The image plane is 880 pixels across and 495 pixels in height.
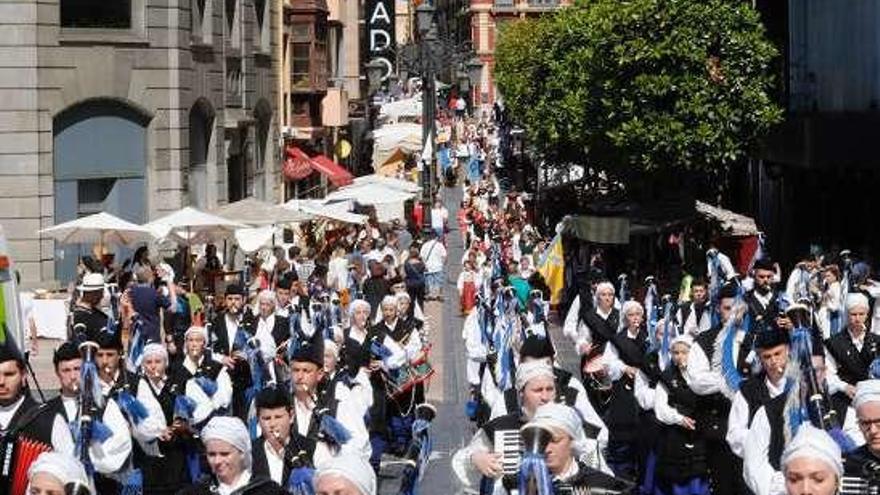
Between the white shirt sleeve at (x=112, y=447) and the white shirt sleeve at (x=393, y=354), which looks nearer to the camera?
the white shirt sleeve at (x=112, y=447)

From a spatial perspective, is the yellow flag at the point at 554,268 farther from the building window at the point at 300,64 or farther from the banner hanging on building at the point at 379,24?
the banner hanging on building at the point at 379,24

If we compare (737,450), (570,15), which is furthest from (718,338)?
(570,15)

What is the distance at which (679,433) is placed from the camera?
14555mm

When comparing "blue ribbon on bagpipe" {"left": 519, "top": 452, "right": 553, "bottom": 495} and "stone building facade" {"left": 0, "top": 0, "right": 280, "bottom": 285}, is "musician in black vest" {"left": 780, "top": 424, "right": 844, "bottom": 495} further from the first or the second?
"stone building facade" {"left": 0, "top": 0, "right": 280, "bottom": 285}

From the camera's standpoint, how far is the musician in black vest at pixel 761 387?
1121 centimetres

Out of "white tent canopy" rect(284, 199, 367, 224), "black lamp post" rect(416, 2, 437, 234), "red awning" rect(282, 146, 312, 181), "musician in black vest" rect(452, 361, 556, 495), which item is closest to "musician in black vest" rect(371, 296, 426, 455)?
"musician in black vest" rect(452, 361, 556, 495)

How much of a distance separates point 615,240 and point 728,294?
20.5 m

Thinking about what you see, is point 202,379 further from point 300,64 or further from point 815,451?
point 300,64

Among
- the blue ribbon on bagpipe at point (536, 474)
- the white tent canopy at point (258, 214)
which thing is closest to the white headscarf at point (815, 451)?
the blue ribbon on bagpipe at point (536, 474)

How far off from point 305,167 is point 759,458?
44.2 m

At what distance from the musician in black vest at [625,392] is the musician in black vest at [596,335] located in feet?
1.02

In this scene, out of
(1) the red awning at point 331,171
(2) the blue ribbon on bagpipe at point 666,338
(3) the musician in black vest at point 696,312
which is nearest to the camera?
(2) the blue ribbon on bagpipe at point 666,338

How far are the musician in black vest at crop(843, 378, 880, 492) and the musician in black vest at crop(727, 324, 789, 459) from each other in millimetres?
1920

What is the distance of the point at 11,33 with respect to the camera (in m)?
33.5
